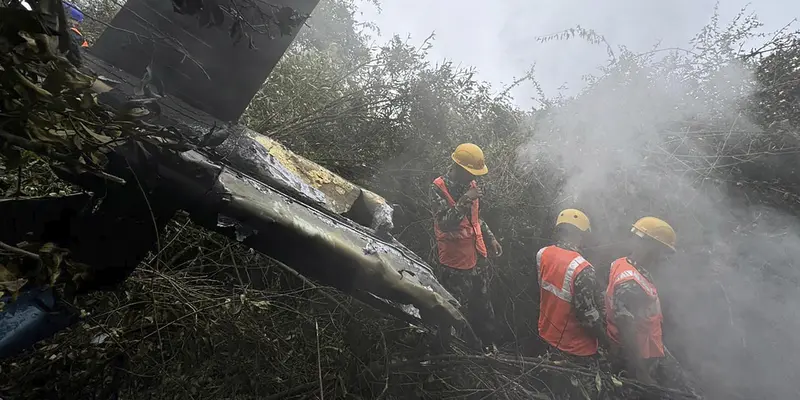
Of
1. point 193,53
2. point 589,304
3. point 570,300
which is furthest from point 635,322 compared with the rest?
point 193,53

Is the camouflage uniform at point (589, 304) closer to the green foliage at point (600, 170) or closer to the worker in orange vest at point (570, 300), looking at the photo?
the worker in orange vest at point (570, 300)

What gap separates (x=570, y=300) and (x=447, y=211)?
4.99ft

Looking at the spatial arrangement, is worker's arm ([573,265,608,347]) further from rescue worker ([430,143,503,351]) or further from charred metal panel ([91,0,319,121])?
charred metal panel ([91,0,319,121])

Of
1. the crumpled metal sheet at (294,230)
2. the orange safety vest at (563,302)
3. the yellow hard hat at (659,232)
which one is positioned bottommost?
the crumpled metal sheet at (294,230)

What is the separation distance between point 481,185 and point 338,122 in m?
2.18

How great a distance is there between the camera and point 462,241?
5.12 meters

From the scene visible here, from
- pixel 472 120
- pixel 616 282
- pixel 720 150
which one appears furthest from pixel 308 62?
pixel 720 150

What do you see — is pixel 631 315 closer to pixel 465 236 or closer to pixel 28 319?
pixel 465 236

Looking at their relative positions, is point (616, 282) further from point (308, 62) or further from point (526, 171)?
point (308, 62)

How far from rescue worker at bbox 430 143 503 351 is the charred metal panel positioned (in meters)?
2.43

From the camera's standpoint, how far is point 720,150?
19.2 ft

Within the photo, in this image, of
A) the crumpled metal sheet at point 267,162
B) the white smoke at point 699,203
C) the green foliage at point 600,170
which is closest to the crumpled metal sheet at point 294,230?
the crumpled metal sheet at point 267,162

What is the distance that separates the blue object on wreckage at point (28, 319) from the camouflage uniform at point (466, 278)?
137 inches

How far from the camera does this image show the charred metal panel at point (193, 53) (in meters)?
2.93
